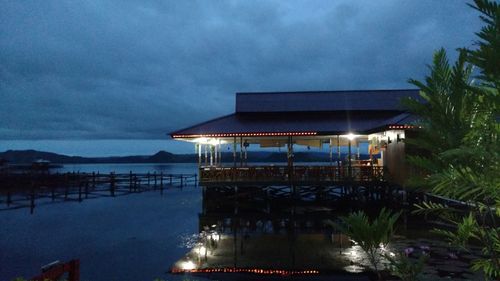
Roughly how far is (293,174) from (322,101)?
9443mm

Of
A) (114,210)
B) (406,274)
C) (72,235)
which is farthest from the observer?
A: (114,210)

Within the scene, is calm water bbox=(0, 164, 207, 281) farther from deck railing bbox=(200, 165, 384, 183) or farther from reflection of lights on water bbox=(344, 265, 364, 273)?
reflection of lights on water bbox=(344, 265, 364, 273)

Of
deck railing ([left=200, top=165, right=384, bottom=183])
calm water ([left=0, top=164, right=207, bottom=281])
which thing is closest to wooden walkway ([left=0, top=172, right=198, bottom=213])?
calm water ([left=0, top=164, right=207, bottom=281])

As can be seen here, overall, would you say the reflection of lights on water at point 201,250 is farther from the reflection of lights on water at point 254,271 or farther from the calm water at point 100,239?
the reflection of lights on water at point 254,271

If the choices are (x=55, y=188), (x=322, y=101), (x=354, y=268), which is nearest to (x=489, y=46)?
(x=354, y=268)

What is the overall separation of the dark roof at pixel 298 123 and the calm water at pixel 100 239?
5847mm

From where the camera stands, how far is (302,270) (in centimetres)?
1142

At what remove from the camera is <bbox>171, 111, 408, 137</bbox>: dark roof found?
2215cm

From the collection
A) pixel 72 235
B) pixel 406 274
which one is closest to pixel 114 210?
pixel 72 235

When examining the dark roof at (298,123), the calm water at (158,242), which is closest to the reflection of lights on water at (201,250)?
the calm water at (158,242)

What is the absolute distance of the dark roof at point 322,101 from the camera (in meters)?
28.8

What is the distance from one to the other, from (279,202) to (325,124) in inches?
243

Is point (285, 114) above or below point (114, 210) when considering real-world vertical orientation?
above

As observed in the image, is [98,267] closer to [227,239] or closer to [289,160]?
[227,239]
